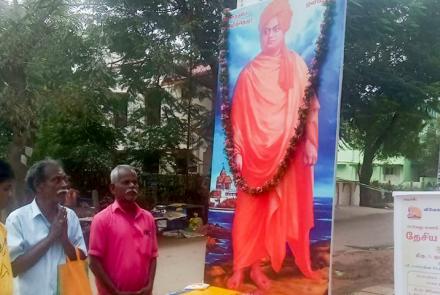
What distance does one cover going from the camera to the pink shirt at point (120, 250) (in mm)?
2855

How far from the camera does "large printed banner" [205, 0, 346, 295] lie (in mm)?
2615

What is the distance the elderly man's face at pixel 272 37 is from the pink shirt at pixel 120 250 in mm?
1382

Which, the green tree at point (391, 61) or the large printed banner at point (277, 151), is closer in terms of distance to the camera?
the large printed banner at point (277, 151)

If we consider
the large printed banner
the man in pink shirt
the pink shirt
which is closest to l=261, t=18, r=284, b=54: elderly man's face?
the large printed banner

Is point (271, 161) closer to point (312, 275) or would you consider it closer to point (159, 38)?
point (312, 275)

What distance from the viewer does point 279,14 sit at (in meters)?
2.98

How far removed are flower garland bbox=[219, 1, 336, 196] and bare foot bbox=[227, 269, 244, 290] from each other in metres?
0.53

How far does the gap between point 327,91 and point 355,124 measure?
380 inches

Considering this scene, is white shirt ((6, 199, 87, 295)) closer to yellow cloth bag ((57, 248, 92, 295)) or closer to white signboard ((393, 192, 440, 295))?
yellow cloth bag ((57, 248, 92, 295))

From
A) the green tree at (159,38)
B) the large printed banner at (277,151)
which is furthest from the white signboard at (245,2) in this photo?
the green tree at (159,38)

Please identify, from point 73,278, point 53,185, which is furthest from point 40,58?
point 73,278

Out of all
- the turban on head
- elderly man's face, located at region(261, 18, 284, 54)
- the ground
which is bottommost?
the ground

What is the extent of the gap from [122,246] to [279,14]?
170cm

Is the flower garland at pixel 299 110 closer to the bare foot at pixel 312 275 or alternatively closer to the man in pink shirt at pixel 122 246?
the bare foot at pixel 312 275
